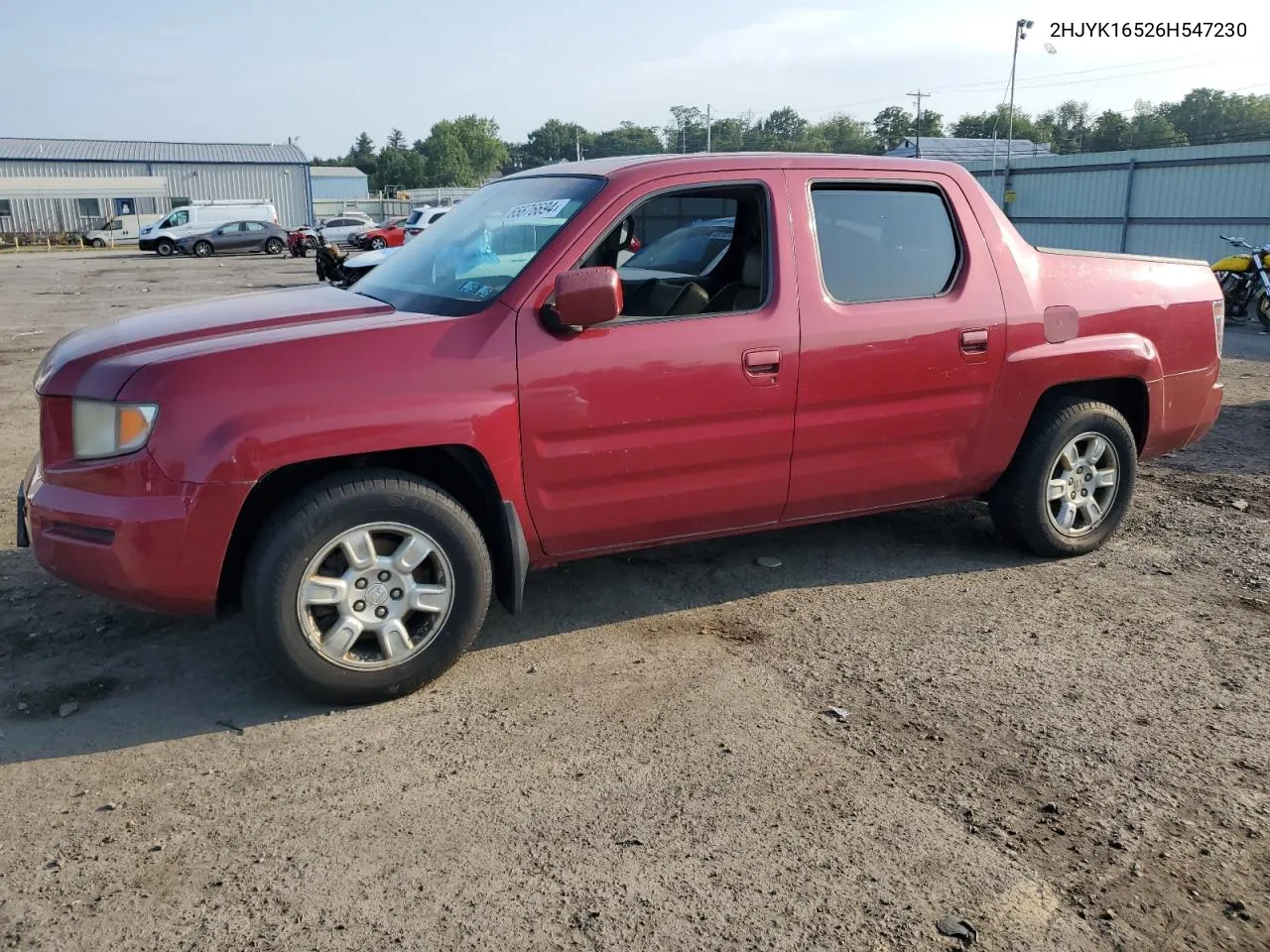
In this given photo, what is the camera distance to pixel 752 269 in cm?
428

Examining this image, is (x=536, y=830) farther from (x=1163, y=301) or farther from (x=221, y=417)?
(x=1163, y=301)

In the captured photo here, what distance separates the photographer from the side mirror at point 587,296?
361 cm

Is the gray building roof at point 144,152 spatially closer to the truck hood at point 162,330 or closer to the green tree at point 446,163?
the green tree at point 446,163

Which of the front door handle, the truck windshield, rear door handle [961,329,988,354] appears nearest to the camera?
the truck windshield

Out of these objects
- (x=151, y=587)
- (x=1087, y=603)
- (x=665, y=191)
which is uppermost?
(x=665, y=191)

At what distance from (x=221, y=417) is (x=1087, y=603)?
3573 mm

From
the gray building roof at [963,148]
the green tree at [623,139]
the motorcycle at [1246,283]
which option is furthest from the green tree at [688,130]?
the motorcycle at [1246,283]

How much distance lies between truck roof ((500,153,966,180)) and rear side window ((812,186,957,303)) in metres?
0.11

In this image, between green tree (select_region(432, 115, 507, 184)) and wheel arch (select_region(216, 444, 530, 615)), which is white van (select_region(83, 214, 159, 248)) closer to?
wheel arch (select_region(216, 444, 530, 615))

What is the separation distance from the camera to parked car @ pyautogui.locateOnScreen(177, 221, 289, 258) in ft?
125

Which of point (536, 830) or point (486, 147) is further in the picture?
point (486, 147)

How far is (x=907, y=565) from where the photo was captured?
5.04 meters

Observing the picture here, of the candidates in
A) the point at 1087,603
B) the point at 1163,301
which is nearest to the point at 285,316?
the point at 1087,603

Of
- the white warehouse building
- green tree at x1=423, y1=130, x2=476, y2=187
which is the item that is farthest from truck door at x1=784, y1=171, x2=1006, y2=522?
green tree at x1=423, y1=130, x2=476, y2=187
